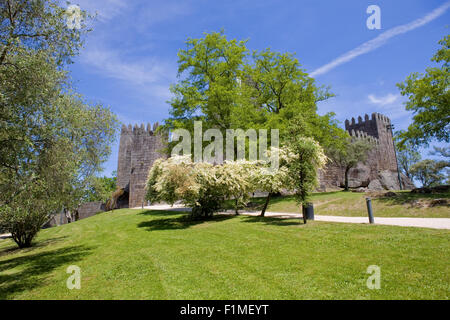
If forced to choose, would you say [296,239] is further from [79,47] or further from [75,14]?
[75,14]

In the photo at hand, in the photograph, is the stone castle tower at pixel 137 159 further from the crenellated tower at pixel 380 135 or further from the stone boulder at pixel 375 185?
the crenellated tower at pixel 380 135

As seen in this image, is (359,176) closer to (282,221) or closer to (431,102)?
(431,102)

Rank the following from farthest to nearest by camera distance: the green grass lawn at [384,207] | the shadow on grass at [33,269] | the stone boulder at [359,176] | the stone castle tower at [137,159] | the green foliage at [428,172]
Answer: the green foliage at [428,172] < the stone boulder at [359,176] < the stone castle tower at [137,159] < the green grass lawn at [384,207] < the shadow on grass at [33,269]

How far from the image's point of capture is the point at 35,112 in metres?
8.37

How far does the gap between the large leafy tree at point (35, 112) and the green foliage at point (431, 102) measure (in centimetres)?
2144

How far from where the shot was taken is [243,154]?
2097 cm

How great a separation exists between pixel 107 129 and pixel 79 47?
3668 mm

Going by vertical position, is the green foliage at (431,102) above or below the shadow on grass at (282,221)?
above

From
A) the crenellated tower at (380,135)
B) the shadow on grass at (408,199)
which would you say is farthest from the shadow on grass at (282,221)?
the crenellated tower at (380,135)

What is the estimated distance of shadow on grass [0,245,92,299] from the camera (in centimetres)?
668

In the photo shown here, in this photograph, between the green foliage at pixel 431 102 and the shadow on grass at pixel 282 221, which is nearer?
the shadow on grass at pixel 282 221

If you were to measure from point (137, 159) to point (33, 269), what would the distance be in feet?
86.1

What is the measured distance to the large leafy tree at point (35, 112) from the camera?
7.58 m
